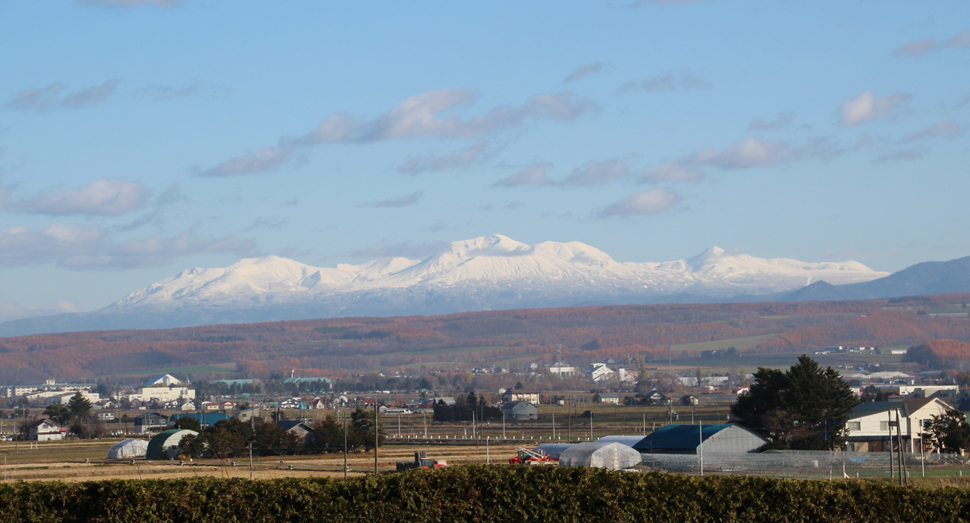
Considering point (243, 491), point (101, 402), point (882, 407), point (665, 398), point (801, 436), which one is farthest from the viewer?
point (101, 402)

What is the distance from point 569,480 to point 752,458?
23014 mm

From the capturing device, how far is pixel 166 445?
5775 cm

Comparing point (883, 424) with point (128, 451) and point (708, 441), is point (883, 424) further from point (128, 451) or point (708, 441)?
point (128, 451)

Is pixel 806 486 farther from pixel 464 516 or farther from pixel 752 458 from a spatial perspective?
pixel 752 458

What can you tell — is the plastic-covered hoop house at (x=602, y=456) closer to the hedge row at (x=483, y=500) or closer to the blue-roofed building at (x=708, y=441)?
the blue-roofed building at (x=708, y=441)

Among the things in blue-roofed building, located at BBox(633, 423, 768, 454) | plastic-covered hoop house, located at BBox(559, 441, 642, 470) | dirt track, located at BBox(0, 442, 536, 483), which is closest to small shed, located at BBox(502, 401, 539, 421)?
dirt track, located at BBox(0, 442, 536, 483)

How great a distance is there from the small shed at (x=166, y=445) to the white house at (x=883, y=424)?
123ft

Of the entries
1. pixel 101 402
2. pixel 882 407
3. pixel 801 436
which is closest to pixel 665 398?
pixel 882 407

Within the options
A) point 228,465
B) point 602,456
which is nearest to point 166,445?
point 228,465

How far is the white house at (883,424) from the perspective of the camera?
50.9 m

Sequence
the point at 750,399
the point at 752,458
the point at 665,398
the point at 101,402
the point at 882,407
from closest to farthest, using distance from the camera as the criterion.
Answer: the point at 752,458 < the point at 750,399 < the point at 882,407 < the point at 665,398 < the point at 101,402

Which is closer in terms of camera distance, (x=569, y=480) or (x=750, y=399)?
(x=569, y=480)

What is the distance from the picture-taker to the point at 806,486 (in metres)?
17.2

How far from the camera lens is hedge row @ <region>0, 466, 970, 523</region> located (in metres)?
16.6
